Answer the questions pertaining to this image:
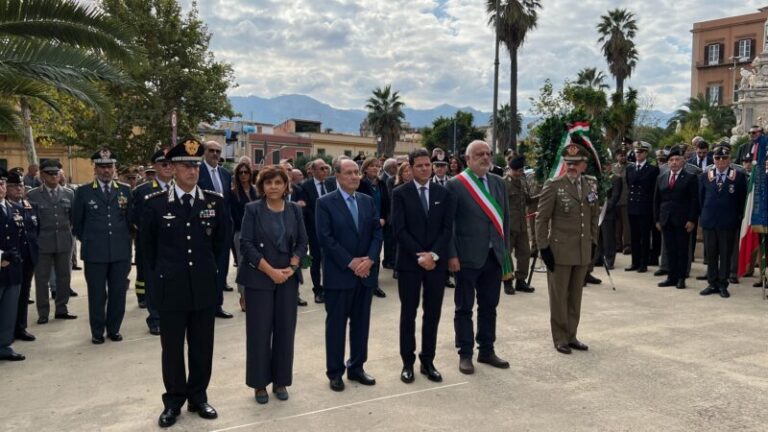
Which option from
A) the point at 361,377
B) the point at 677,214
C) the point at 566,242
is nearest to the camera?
the point at 361,377

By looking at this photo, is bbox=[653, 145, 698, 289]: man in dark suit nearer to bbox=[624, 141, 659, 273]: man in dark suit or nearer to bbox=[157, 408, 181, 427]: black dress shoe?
bbox=[624, 141, 659, 273]: man in dark suit

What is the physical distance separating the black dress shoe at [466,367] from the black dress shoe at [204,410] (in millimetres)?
2178

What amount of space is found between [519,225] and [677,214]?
2.71 m

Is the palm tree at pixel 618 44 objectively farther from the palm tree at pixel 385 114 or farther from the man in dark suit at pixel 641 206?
the man in dark suit at pixel 641 206

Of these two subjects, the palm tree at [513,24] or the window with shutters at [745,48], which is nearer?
the palm tree at [513,24]

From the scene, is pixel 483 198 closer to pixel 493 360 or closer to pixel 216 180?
pixel 493 360

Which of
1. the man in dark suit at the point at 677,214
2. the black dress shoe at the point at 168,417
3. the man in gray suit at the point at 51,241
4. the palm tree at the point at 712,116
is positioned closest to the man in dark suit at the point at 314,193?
the man in gray suit at the point at 51,241

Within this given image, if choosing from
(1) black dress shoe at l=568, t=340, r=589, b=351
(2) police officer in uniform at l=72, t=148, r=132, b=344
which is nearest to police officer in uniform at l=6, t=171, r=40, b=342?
(2) police officer in uniform at l=72, t=148, r=132, b=344

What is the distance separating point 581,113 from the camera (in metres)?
8.89

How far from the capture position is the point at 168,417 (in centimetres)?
443

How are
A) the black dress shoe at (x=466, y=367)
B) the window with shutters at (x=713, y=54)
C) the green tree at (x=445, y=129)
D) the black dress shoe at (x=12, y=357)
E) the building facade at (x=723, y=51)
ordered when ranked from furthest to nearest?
1. the window with shutters at (x=713, y=54)
2. the building facade at (x=723, y=51)
3. the green tree at (x=445, y=129)
4. the black dress shoe at (x=12, y=357)
5. the black dress shoe at (x=466, y=367)

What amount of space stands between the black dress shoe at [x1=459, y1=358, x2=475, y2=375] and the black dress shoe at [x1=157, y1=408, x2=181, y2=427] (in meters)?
2.45

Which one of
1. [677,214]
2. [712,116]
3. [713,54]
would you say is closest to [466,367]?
[677,214]

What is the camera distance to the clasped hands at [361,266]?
505 cm
